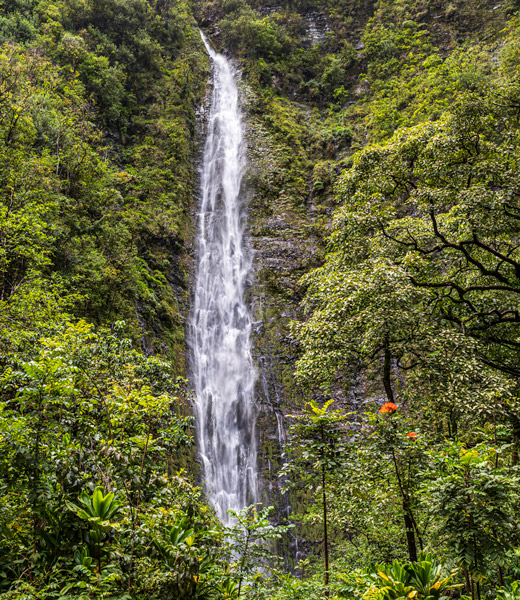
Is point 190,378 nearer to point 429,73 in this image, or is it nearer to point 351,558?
point 351,558

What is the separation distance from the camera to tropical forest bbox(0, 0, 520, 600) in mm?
3736

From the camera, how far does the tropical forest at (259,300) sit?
374 centimetres

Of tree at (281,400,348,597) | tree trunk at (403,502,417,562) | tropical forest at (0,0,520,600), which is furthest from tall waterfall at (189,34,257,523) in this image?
tree at (281,400,348,597)

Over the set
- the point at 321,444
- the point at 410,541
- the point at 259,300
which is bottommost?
the point at 410,541

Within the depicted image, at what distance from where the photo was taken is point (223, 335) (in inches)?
733

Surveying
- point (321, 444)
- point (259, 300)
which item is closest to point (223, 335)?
point (259, 300)

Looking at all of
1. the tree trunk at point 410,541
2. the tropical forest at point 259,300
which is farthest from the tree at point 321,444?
the tree trunk at point 410,541

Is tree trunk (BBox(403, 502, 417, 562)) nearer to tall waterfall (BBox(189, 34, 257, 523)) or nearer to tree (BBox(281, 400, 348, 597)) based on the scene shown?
tree (BBox(281, 400, 348, 597))

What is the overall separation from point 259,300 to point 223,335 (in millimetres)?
2665

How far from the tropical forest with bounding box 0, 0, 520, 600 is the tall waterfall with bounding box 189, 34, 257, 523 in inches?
4.8

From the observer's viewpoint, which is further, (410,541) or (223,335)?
(223,335)

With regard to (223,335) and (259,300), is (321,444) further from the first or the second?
(259,300)

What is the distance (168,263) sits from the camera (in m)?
19.3

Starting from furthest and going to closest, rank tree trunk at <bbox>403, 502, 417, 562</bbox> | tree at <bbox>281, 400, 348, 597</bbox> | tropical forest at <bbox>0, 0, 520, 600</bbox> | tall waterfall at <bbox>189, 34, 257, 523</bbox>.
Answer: tall waterfall at <bbox>189, 34, 257, 523</bbox>, tree trunk at <bbox>403, 502, 417, 562</bbox>, tree at <bbox>281, 400, 348, 597</bbox>, tropical forest at <bbox>0, 0, 520, 600</bbox>
